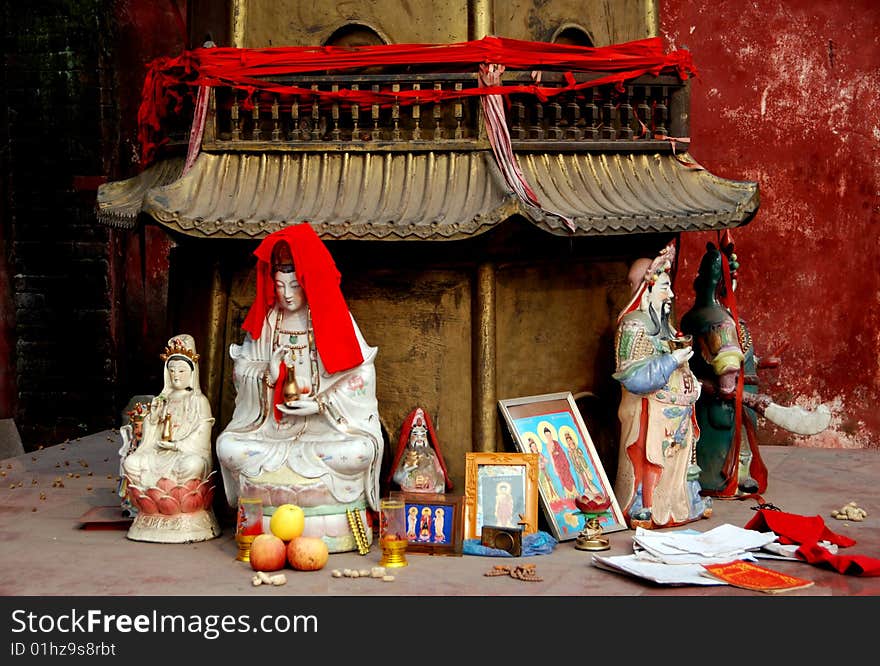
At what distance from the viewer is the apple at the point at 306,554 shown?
7562mm

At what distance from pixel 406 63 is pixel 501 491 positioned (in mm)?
2757

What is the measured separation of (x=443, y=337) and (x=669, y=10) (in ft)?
14.7

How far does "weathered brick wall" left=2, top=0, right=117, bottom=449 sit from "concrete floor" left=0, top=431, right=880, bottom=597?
267cm

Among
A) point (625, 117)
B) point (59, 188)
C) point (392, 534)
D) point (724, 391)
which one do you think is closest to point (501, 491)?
point (392, 534)

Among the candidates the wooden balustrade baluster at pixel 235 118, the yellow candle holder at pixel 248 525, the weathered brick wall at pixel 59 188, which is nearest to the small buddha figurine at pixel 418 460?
the yellow candle holder at pixel 248 525

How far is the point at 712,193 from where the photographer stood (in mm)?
9008

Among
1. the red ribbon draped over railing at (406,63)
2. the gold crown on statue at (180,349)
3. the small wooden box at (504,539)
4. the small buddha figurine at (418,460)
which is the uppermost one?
the red ribbon draped over railing at (406,63)

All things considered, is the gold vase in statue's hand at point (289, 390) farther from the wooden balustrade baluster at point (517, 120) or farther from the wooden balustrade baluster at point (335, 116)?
→ the wooden balustrade baluster at point (517, 120)

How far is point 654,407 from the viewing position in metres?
8.48

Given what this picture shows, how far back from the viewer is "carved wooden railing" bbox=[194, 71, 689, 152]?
8.72 meters

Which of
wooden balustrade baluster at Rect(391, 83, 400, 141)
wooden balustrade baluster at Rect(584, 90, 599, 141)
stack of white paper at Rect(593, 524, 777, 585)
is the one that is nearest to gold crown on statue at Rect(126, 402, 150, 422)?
wooden balustrade baluster at Rect(391, 83, 400, 141)

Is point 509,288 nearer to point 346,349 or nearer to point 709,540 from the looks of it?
point 346,349

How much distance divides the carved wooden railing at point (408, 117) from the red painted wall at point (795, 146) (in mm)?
2765

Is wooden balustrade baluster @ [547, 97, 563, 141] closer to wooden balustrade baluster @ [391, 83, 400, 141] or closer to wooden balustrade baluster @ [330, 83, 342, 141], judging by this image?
wooden balustrade baluster @ [391, 83, 400, 141]
